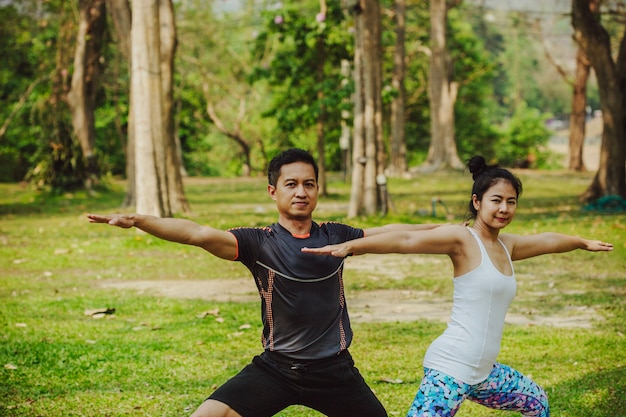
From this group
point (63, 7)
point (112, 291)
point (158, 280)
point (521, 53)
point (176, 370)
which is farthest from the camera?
point (521, 53)

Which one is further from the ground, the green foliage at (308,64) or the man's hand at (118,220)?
the green foliage at (308,64)

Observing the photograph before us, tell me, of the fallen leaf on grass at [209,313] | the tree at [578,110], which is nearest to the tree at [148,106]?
the fallen leaf on grass at [209,313]

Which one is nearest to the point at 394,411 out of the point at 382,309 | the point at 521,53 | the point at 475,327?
the point at 475,327

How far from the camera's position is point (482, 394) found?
14.0ft

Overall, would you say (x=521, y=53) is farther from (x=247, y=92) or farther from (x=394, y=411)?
(x=394, y=411)

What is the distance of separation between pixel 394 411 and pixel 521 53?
301ft

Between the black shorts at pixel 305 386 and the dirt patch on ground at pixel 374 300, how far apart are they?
4.34 meters

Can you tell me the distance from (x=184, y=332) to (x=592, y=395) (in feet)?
12.0

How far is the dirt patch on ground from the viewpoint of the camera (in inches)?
336

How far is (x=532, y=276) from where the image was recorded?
36.6 feet

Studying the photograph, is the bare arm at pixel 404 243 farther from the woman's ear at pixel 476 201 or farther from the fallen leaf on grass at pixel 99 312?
the fallen leaf on grass at pixel 99 312

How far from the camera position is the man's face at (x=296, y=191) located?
4.24m

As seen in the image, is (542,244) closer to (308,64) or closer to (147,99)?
(147,99)

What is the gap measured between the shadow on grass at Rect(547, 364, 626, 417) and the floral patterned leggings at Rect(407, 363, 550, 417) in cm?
133
